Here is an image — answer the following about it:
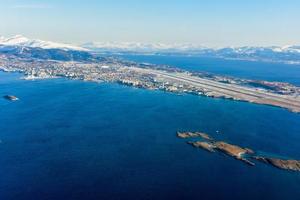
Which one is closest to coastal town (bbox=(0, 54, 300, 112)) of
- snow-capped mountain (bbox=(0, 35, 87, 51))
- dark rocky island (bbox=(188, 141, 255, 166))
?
dark rocky island (bbox=(188, 141, 255, 166))

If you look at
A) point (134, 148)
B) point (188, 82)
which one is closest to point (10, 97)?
point (134, 148)

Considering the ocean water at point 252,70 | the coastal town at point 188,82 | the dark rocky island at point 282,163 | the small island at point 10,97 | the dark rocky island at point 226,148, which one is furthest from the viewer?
the ocean water at point 252,70

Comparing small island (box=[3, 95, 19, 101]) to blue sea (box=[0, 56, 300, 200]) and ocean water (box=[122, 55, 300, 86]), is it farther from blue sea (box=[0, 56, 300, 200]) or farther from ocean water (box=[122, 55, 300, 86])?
ocean water (box=[122, 55, 300, 86])

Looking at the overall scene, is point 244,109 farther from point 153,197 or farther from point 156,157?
point 153,197

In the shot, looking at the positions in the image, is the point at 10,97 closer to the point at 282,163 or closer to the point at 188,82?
the point at 188,82

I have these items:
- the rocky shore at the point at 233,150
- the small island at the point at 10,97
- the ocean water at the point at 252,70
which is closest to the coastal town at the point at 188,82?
the ocean water at the point at 252,70

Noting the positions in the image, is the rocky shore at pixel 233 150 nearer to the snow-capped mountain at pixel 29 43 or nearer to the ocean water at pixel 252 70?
the ocean water at pixel 252 70

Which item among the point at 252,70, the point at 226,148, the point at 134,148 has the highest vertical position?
the point at 226,148
